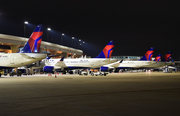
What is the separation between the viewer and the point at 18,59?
124 feet

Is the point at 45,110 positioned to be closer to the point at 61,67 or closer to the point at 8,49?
the point at 61,67

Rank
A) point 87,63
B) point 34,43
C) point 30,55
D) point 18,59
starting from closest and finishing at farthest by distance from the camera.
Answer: point 30,55, point 34,43, point 18,59, point 87,63

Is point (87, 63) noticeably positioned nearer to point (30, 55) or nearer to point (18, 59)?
point (30, 55)

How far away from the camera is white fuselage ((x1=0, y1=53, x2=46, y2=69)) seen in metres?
37.3

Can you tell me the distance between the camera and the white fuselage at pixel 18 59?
122 ft

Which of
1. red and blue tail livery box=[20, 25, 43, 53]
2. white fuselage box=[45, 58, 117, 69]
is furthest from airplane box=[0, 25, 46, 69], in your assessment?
white fuselage box=[45, 58, 117, 69]

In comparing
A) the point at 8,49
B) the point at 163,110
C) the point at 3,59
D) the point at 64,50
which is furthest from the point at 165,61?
the point at 163,110

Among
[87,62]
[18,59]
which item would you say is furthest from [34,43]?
[87,62]

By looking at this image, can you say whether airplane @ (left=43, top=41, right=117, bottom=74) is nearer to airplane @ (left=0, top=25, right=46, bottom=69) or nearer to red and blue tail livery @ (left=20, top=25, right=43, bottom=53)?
airplane @ (left=0, top=25, right=46, bottom=69)

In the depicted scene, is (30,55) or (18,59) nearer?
(30,55)

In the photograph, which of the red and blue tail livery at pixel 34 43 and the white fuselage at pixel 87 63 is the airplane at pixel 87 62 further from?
the red and blue tail livery at pixel 34 43

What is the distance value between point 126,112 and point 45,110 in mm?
3492

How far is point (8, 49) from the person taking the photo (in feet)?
265

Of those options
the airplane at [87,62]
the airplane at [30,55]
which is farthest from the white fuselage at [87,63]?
the airplane at [30,55]
